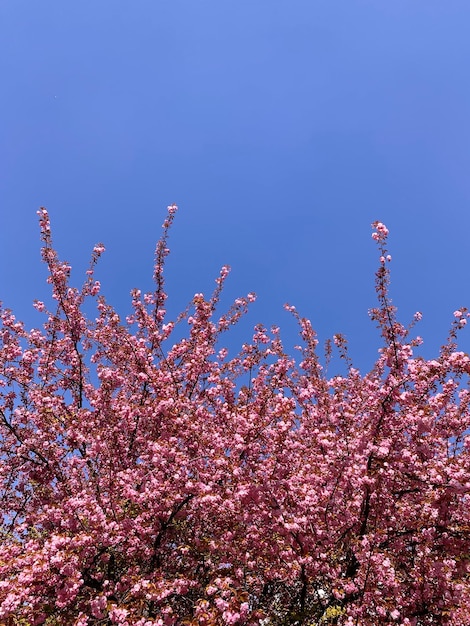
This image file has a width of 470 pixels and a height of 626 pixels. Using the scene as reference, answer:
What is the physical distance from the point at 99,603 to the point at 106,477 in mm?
2224

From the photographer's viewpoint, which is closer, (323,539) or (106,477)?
(323,539)

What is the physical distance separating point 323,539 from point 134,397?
5048 millimetres

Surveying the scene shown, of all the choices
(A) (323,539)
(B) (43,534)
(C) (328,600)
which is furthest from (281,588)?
(B) (43,534)

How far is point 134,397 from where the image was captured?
9977mm

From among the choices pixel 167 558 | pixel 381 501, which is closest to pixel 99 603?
pixel 167 558

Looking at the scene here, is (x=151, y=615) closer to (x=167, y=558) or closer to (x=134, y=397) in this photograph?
(x=167, y=558)

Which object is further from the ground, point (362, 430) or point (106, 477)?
point (362, 430)

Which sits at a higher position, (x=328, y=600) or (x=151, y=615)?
(x=328, y=600)

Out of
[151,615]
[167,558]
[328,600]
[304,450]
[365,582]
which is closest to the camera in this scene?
[365,582]

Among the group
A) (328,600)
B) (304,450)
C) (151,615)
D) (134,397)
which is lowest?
(151,615)

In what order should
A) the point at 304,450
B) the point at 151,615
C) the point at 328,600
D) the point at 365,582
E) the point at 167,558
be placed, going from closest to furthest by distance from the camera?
the point at 365,582, the point at 151,615, the point at 328,600, the point at 167,558, the point at 304,450

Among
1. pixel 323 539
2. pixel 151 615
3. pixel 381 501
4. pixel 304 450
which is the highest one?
pixel 304 450

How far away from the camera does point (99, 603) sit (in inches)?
247

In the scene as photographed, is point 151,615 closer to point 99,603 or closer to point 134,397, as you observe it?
point 99,603
